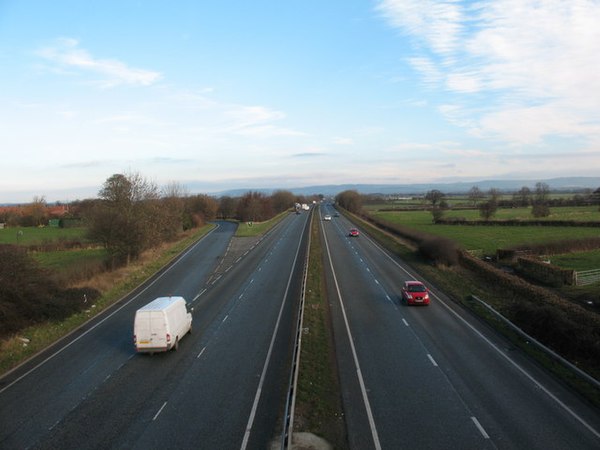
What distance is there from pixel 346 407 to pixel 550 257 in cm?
4148

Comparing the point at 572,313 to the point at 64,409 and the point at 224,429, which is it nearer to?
the point at 224,429

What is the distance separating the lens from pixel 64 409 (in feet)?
47.4

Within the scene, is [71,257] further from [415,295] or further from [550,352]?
[550,352]

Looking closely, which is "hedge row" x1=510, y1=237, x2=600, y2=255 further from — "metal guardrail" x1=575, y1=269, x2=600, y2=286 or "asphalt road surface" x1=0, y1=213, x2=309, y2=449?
"asphalt road surface" x1=0, y1=213, x2=309, y2=449

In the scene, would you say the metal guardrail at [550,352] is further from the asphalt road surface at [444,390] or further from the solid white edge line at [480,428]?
the solid white edge line at [480,428]

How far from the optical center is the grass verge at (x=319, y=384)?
12633mm

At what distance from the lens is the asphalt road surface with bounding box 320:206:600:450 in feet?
40.3

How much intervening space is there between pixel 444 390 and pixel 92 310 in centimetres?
2052

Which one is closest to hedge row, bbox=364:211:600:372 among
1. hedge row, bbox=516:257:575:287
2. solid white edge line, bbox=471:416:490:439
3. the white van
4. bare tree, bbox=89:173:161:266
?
hedge row, bbox=516:257:575:287

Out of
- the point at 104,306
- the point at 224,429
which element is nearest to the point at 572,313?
the point at 224,429

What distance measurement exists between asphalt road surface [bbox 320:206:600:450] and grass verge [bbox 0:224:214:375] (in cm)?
1272

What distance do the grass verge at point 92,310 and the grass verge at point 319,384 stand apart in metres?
11.2

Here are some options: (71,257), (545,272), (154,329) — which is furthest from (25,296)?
(545,272)

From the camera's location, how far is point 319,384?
15.7m
